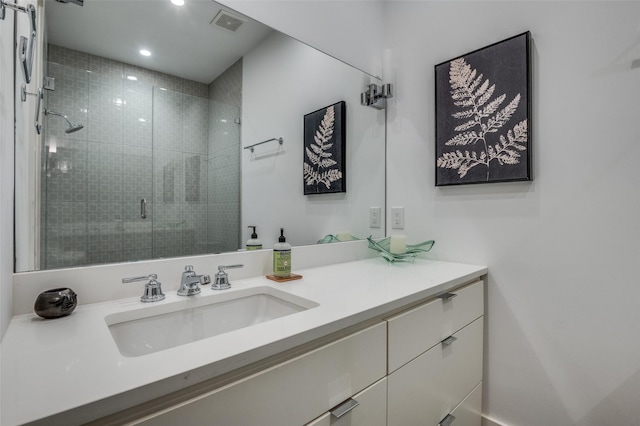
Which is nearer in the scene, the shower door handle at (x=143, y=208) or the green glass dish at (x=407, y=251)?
the shower door handle at (x=143, y=208)

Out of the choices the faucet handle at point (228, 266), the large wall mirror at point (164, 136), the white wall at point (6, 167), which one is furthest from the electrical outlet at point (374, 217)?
the white wall at point (6, 167)

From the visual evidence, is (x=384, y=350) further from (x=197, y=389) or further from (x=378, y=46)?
(x=378, y=46)

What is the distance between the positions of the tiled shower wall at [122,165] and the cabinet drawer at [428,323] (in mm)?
700

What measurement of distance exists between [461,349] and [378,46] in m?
1.61

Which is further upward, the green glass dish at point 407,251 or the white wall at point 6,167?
the white wall at point 6,167

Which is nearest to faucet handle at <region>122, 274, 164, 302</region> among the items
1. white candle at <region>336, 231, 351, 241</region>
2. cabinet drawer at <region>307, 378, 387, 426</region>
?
cabinet drawer at <region>307, 378, 387, 426</region>

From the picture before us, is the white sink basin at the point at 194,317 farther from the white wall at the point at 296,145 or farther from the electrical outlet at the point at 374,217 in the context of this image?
the electrical outlet at the point at 374,217

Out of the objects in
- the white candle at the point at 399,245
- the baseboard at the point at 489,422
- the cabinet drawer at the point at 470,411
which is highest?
the white candle at the point at 399,245

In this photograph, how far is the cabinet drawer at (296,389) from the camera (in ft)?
1.73

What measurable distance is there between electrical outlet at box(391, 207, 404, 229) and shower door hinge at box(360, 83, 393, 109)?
1.96 feet

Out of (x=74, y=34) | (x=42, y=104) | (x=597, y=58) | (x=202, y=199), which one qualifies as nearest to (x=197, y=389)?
(x=202, y=199)

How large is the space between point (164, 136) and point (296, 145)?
58 centimetres

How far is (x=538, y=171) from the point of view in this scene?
121cm

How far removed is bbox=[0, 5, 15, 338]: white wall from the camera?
64cm
